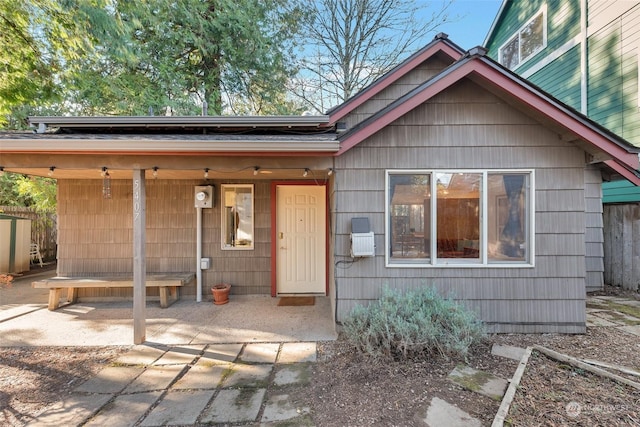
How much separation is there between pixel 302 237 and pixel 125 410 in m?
3.70

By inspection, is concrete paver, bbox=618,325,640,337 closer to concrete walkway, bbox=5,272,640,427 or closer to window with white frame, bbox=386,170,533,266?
concrete walkway, bbox=5,272,640,427

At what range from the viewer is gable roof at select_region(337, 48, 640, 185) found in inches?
136

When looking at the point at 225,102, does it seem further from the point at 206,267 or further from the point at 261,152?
the point at 261,152

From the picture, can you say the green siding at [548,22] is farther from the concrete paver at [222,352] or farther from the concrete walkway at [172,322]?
the concrete paver at [222,352]

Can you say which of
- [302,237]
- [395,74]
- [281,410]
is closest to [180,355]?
[281,410]

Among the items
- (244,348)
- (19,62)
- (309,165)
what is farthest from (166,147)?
(19,62)

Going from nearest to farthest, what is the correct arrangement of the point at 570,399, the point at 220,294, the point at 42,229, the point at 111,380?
the point at 570,399, the point at 111,380, the point at 220,294, the point at 42,229

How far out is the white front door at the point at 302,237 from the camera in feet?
18.8

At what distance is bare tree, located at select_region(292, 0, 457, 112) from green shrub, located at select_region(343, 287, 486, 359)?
816cm

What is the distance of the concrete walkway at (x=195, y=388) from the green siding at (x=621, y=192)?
7025 millimetres

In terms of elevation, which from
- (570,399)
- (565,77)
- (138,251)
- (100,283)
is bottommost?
(570,399)

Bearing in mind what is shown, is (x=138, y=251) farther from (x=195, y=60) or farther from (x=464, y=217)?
(x=195, y=60)

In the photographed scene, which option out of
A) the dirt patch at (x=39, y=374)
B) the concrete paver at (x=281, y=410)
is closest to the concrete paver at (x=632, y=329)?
the concrete paver at (x=281, y=410)

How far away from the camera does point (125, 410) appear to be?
2508 mm
